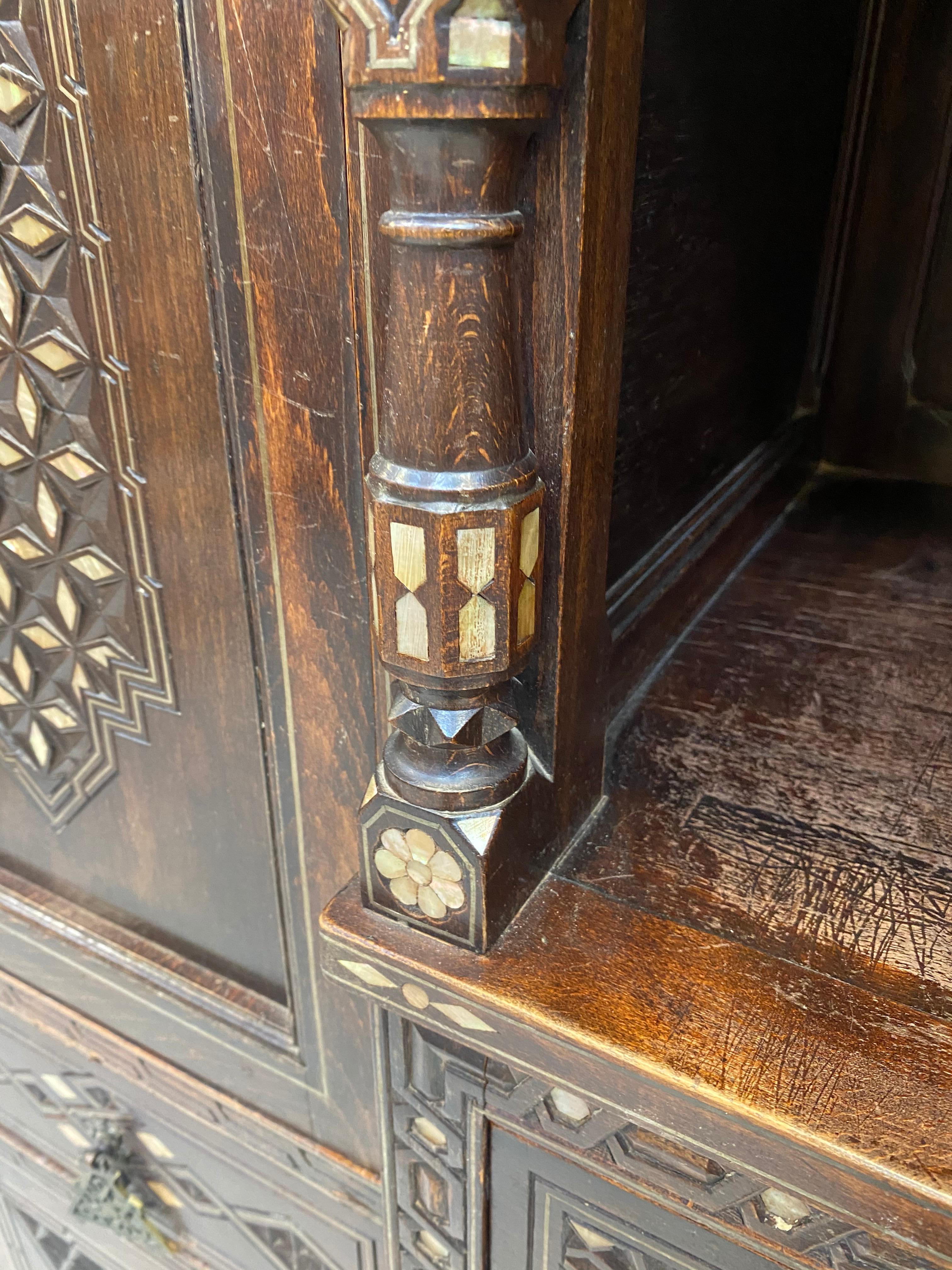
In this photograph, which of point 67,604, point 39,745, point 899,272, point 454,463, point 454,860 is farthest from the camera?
point 899,272

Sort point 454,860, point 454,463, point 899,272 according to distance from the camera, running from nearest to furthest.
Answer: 1. point 454,463
2. point 454,860
3. point 899,272

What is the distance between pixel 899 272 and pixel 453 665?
1092 mm

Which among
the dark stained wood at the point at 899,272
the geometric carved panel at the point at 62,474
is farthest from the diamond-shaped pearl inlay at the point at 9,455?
the dark stained wood at the point at 899,272

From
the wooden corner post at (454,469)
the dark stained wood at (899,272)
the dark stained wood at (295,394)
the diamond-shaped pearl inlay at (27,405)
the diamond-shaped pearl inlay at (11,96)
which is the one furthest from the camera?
the dark stained wood at (899,272)

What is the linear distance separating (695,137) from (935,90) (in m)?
0.66

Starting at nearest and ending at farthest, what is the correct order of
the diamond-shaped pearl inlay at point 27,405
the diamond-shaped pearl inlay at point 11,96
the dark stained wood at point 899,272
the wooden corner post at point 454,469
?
the wooden corner post at point 454,469
the diamond-shaped pearl inlay at point 11,96
the diamond-shaped pearl inlay at point 27,405
the dark stained wood at point 899,272

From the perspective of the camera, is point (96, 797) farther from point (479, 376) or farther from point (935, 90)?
point (935, 90)

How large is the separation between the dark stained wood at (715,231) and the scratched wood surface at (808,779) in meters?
0.16

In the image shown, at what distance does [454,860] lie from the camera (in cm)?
57

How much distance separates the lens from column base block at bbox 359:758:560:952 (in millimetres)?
562

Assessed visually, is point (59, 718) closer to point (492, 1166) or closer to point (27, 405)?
point (27, 405)

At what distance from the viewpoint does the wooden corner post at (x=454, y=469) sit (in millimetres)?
397

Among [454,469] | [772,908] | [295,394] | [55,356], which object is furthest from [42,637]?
[772,908]

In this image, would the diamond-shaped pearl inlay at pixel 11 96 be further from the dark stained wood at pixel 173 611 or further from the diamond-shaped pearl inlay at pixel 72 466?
the diamond-shaped pearl inlay at pixel 72 466
